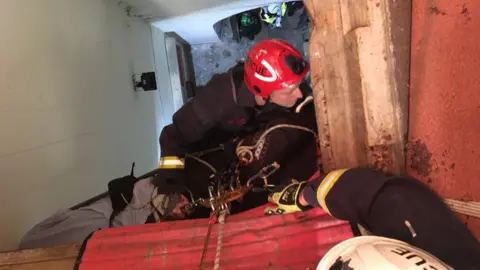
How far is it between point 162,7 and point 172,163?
5.32 feet

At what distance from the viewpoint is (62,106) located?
2.25 m

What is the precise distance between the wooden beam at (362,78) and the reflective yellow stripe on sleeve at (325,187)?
0.73 feet

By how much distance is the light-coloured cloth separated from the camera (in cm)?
182

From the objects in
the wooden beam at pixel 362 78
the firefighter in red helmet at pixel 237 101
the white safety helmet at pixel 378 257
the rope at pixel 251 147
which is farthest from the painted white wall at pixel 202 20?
the white safety helmet at pixel 378 257

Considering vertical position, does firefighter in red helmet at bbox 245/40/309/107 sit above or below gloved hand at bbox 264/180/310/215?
above

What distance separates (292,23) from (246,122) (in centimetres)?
214

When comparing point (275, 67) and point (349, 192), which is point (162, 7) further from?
point (349, 192)

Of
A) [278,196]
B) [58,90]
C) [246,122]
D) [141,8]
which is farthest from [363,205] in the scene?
[141,8]

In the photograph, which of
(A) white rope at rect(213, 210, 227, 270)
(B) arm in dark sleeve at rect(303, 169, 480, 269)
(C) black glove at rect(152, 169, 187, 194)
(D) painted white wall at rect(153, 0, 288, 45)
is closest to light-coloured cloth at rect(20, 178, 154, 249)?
(C) black glove at rect(152, 169, 187, 194)

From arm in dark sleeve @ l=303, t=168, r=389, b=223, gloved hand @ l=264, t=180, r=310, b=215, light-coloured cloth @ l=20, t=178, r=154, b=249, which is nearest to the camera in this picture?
arm in dark sleeve @ l=303, t=168, r=389, b=223

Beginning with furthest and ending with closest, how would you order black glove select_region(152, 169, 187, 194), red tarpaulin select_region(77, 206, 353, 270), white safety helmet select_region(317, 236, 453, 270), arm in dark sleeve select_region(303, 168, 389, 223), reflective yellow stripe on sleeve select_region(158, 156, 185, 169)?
reflective yellow stripe on sleeve select_region(158, 156, 185, 169), black glove select_region(152, 169, 187, 194), red tarpaulin select_region(77, 206, 353, 270), arm in dark sleeve select_region(303, 168, 389, 223), white safety helmet select_region(317, 236, 453, 270)

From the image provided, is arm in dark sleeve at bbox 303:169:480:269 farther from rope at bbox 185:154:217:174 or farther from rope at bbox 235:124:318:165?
rope at bbox 185:154:217:174

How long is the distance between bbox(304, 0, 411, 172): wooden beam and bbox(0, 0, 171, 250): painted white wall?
4.28ft

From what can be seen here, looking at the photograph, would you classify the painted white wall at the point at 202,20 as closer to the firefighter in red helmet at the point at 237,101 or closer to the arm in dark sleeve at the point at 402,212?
the firefighter in red helmet at the point at 237,101
